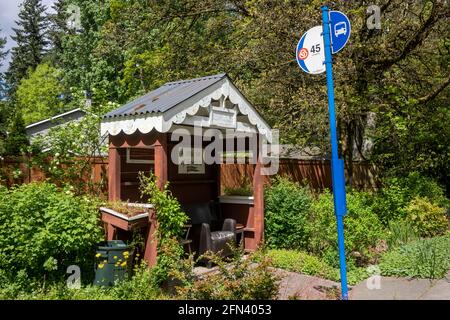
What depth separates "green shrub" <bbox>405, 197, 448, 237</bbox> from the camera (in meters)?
9.65

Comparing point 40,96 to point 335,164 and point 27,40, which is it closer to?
point 27,40

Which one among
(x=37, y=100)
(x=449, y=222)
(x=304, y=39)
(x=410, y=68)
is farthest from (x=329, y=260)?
(x=37, y=100)

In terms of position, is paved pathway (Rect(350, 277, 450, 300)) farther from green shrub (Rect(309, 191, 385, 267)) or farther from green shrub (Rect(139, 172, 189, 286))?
green shrub (Rect(139, 172, 189, 286))

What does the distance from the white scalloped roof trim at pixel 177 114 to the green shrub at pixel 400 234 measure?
13.5 ft

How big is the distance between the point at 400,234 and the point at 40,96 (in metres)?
31.5

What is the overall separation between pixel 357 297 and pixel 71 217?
4.22m

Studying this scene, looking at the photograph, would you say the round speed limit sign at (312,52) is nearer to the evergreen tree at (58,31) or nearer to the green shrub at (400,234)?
the green shrub at (400,234)

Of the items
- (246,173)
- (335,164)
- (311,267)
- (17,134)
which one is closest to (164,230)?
(335,164)

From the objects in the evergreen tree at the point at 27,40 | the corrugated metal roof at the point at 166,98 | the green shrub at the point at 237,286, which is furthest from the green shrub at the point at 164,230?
the evergreen tree at the point at 27,40

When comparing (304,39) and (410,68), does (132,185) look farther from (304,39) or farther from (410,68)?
(410,68)

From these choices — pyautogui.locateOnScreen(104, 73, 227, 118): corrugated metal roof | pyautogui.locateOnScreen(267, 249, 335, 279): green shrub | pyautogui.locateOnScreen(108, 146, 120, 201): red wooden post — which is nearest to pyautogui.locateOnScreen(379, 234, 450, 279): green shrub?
pyautogui.locateOnScreen(267, 249, 335, 279): green shrub

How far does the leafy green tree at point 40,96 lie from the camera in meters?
32.6

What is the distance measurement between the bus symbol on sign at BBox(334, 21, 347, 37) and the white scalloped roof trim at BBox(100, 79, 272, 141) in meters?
2.21

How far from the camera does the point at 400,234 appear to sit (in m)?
8.80
